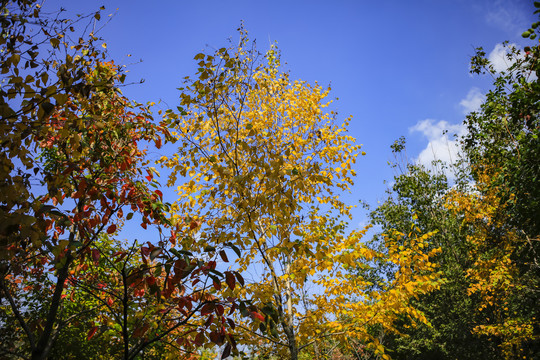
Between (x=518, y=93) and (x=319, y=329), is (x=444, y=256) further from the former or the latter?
(x=319, y=329)

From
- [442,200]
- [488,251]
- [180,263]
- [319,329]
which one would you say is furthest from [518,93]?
[442,200]

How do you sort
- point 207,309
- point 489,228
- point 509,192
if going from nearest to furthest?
point 207,309, point 509,192, point 489,228

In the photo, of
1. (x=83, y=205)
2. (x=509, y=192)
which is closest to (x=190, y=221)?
(x=83, y=205)

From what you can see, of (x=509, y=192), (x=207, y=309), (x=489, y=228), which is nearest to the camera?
(x=207, y=309)

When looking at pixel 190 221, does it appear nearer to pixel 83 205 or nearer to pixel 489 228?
pixel 83 205

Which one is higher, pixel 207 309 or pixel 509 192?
pixel 509 192

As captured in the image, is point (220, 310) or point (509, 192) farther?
point (509, 192)

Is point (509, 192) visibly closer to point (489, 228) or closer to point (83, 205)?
point (489, 228)

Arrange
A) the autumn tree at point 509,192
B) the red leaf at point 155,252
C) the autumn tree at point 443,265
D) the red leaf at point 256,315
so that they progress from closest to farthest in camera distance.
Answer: the red leaf at point 155,252 < the red leaf at point 256,315 < the autumn tree at point 509,192 < the autumn tree at point 443,265

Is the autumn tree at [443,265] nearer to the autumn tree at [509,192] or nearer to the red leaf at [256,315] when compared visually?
the autumn tree at [509,192]

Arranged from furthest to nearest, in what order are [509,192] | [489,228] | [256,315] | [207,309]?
[489,228] → [509,192] → [256,315] → [207,309]

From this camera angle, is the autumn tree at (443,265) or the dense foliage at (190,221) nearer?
the dense foliage at (190,221)

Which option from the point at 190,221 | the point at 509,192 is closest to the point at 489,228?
the point at 509,192

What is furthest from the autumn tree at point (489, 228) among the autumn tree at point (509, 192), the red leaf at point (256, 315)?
the red leaf at point (256, 315)
